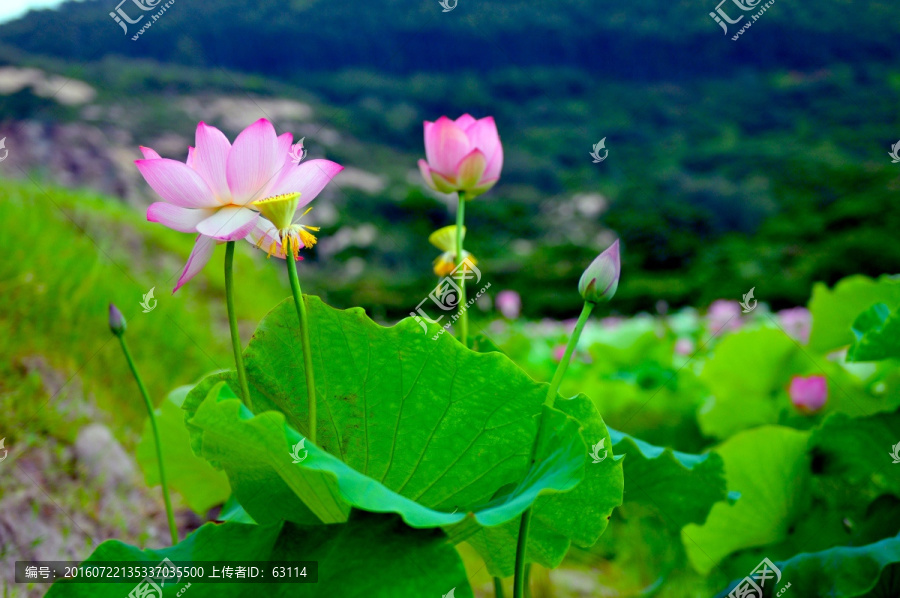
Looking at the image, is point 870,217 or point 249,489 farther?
point 870,217

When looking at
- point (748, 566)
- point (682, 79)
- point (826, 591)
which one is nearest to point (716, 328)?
point (748, 566)

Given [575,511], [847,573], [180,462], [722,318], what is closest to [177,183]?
[575,511]

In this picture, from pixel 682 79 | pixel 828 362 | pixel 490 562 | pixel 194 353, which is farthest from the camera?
pixel 682 79

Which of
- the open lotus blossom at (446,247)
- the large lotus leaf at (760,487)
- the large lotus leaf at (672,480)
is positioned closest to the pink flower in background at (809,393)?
the large lotus leaf at (760,487)

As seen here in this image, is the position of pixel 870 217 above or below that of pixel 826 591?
below

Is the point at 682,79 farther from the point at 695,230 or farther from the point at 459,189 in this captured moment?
the point at 459,189

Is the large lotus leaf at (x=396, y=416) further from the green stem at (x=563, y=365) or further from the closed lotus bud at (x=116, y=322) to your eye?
the closed lotus bud at (x=116, y=322)
